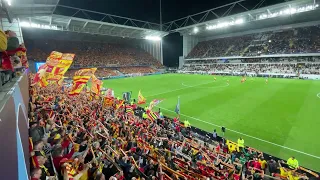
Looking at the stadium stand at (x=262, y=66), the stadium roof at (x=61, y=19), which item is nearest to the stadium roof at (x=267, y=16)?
the stadium stand at (x=262, y=66)

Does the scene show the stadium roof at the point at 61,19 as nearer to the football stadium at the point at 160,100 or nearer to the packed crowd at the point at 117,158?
the football stadium at the point at 160,100

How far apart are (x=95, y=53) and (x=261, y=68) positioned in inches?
1918

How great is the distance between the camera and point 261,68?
49.4 metres

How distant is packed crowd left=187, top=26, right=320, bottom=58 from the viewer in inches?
1845

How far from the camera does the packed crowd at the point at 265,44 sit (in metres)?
46.9

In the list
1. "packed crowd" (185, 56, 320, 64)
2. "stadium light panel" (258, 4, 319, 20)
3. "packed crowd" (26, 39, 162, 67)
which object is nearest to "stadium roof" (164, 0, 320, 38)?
"stadium light panel" (258, 4, 319, 20)

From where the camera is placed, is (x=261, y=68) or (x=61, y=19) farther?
(x=261, y=68)

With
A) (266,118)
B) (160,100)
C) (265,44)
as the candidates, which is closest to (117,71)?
(265,44)

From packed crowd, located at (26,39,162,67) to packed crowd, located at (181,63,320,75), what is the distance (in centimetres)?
1772

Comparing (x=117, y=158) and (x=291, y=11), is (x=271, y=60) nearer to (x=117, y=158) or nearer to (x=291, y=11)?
(x=291, y=11)

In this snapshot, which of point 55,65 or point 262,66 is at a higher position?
point 262,66

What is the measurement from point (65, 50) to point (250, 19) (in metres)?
51.0

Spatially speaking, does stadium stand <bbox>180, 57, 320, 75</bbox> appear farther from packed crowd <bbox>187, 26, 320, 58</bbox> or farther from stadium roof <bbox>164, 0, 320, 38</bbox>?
stadium roof <bbox>164, 0, 320, 38</bbox>

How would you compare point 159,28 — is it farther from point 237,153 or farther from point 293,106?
point 237,153
